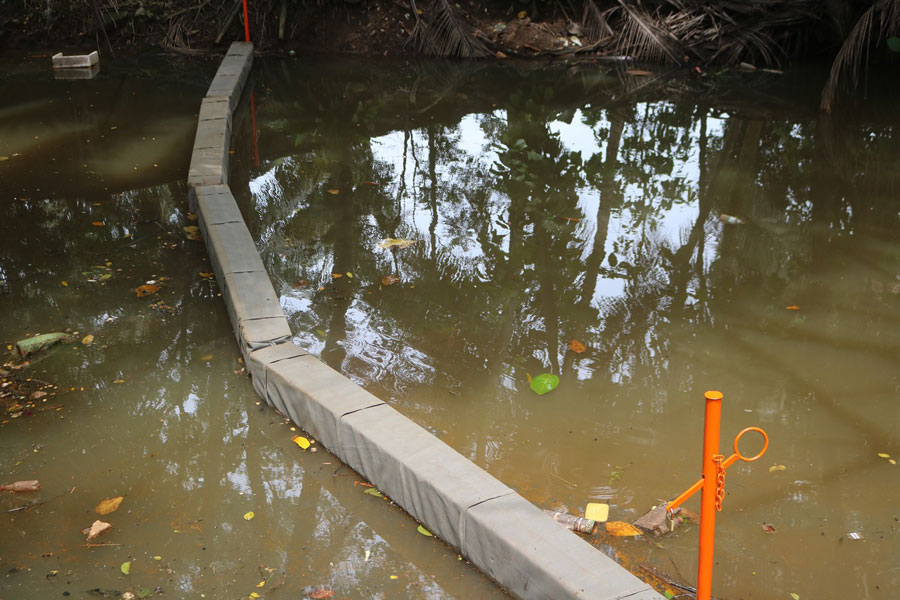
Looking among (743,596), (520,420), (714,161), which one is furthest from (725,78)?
(743,596)

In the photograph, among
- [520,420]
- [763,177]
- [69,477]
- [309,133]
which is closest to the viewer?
[69,477]

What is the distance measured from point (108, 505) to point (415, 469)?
127cm

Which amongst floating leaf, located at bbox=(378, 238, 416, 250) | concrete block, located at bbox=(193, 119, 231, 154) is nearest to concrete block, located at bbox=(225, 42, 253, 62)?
concrete block, located at bbox=(193, 119, 231, 154)

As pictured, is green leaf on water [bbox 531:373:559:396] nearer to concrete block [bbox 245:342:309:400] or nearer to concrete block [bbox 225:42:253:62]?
concrete block [bbox 245:342:309:400]

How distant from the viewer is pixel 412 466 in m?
3.15

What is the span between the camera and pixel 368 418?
11.3 feet

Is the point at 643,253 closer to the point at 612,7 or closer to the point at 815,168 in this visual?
the point at 815,168

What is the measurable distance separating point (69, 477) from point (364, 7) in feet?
33.0

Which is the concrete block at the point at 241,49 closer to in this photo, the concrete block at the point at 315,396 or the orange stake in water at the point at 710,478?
the concrete block at the point at 315,396

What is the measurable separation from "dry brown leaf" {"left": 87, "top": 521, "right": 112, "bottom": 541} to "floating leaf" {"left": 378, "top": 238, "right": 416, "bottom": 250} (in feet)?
9.91

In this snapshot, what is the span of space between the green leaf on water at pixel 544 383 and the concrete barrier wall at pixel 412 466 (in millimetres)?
912

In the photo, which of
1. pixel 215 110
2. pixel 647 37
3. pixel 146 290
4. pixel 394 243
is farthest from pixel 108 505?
pixel 647 37

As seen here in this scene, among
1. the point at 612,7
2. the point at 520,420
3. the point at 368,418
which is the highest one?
the point at 612,7

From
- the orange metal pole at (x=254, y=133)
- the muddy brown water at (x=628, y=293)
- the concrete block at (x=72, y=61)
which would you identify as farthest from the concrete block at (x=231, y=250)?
the concrete block at (x=72, y=61)
